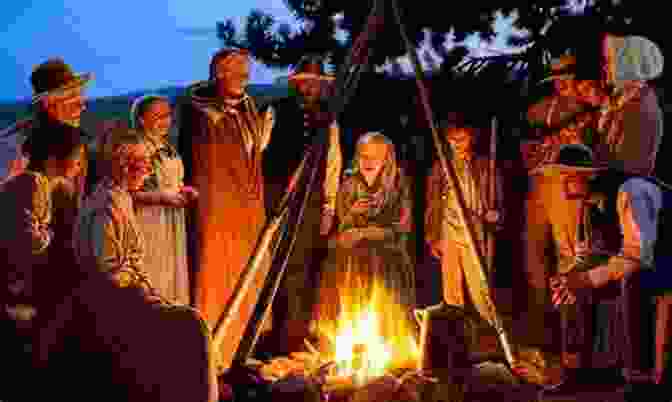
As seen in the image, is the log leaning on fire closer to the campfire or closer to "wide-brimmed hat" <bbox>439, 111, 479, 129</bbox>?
the campfire

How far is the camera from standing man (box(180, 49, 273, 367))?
6941 millimetres

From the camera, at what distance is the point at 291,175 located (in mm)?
7344

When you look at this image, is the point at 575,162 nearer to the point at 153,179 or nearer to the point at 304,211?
the point at 304,211

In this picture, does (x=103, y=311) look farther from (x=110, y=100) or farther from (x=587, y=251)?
(x=110, y=100)

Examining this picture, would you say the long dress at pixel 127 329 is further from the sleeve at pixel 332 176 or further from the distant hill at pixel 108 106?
the distant hill at pixel 108 106

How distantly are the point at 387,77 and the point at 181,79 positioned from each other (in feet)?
537

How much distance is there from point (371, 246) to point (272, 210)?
1603 millimetres

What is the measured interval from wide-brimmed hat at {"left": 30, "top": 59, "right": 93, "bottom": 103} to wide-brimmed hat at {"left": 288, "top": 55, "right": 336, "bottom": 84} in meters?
1.89

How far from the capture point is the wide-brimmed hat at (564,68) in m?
7.26

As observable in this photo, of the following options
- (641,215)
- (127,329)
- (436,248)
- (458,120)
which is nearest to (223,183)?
(436,248)

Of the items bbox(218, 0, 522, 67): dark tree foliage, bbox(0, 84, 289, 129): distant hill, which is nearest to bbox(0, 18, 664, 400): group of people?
bbox(218, 0, 522, 67): dark tree foliage

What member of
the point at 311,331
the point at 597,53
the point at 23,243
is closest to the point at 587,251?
the point at 597,53

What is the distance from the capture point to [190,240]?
7.04m

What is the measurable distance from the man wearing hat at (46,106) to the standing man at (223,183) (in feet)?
3.57
